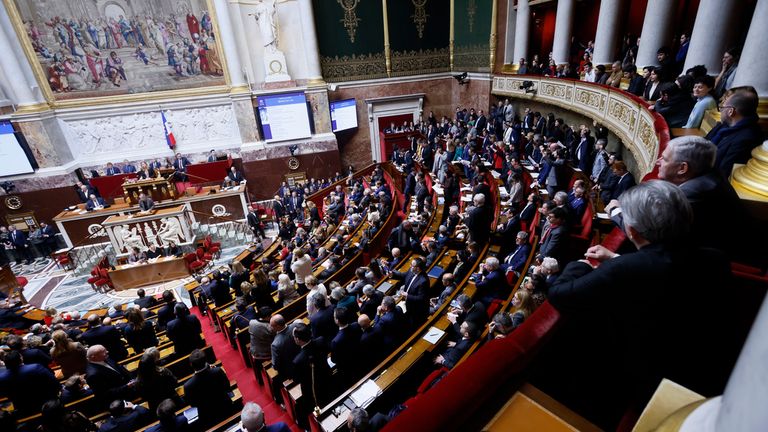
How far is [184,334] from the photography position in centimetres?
564

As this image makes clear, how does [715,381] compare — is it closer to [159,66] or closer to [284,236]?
[284,236]

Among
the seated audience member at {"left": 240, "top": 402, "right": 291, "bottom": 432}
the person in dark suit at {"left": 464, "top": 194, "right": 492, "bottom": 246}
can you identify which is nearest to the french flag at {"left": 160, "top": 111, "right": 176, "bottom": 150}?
the person in dark suit at {"left": 464, "top": 194, "right": 492, "bottom": 246}

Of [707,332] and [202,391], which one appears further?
[202,391]

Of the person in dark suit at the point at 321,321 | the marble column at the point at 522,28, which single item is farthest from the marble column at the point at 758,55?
the marble column at the point at 522,28

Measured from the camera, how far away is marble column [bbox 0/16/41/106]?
41.7 feet

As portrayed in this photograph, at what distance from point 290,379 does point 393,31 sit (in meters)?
15.7

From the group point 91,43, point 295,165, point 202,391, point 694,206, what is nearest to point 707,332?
point 694,206

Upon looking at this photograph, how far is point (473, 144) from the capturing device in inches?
412

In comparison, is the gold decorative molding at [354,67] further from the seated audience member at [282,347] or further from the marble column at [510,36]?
the seated audience member at [282,347]

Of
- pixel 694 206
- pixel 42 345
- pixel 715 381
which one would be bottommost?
pixel 42 345

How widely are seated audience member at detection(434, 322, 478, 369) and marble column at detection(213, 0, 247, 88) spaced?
564 inches

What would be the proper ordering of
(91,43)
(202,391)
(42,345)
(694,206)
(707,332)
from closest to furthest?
(707,332) < (694,206) < (202,391) < (42,345) < (91,43)

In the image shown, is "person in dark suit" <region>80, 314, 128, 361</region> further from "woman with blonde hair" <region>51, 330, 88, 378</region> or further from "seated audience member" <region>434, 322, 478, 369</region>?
"seated audience member" <region>434, 322, 478, 369</region>

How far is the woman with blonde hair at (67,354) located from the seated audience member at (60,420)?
1848mm
